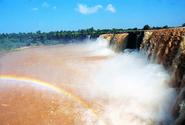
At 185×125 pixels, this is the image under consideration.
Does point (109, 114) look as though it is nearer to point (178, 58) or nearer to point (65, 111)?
point (65, 111)

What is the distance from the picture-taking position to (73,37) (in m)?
94.6

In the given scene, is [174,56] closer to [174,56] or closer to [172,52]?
[174,56]

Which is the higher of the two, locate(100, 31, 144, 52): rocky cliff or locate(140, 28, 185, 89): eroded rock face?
locate(140, 28, 185, 89): eroded rock face

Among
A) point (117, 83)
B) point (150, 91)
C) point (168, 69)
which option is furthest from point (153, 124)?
point (117, 83)

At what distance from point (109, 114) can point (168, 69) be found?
5.33 metres

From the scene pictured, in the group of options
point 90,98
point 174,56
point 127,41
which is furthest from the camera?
point 127,41

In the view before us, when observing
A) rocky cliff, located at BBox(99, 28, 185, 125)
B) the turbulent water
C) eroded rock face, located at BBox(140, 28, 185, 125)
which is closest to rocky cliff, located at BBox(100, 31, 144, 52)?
rocky cliff, located at BBox(99, 28, 185, 125)

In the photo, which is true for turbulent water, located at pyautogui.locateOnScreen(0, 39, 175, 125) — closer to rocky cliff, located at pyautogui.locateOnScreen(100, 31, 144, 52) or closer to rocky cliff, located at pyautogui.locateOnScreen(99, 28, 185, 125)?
rocky cliff, located at pyautogui.locateOnScreen(99, 28, 185, 125)

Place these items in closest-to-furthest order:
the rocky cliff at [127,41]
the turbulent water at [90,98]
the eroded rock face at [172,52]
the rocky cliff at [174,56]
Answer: the rocky cliff at [174,56] < the turbulent water at [90,98] < the eroded rock face at [172,52] < the rocky cliff at [127,41]

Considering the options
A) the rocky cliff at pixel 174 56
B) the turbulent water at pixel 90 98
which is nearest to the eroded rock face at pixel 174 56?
the rocky cliff at pixel 174 56

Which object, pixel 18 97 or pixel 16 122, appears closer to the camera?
pixel 16 122

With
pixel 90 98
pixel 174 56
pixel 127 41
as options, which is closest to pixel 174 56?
pixel 174 56

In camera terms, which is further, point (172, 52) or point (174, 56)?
point (172, 52)

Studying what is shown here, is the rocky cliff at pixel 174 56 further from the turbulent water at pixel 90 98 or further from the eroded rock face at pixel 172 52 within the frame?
the turbulent water at pixel 90 98
